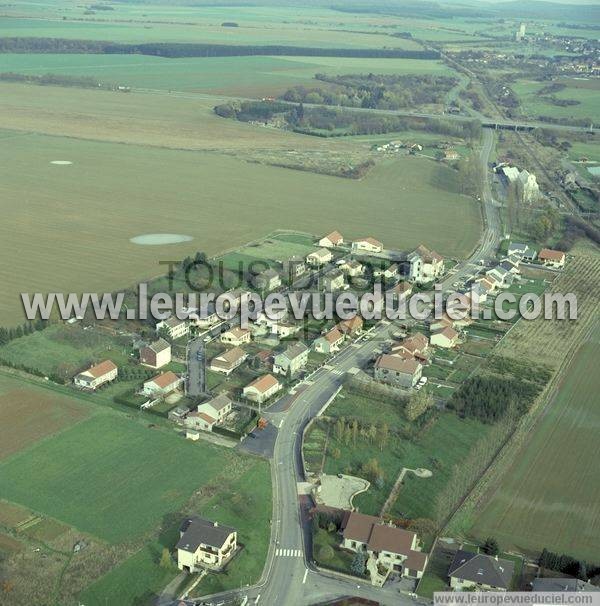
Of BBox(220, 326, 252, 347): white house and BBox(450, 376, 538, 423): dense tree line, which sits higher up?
BBox(220, 326, 252, 347): white house

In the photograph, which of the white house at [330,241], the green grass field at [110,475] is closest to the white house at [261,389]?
the green grass field at [110,475]

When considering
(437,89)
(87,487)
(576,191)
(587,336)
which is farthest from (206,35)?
(87,487)

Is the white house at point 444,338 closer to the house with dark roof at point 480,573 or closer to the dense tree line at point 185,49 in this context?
the house with dark roof at point 480,573

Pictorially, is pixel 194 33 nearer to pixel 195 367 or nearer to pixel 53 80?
pixel 53 80

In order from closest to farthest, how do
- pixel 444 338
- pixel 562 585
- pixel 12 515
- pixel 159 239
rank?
pixel 562 585
pixel 12 515
pixel 444 338
pixel 159 239

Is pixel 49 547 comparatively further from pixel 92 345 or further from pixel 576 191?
pixel 576 191

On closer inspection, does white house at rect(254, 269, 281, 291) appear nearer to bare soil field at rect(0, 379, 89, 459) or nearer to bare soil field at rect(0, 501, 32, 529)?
bare soil field at rect(0, 379, 89, 459)

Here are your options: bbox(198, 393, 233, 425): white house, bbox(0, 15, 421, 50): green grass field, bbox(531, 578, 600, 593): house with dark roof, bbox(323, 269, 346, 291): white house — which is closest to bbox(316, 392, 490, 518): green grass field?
bbox(198, 393, 233, 425): white house

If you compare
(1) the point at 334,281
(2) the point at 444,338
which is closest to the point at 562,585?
(2) the point at 444,338
